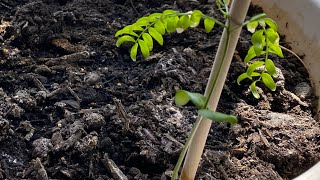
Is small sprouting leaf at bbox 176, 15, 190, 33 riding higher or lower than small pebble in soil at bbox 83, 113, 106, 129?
higher

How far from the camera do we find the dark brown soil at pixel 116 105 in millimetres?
921

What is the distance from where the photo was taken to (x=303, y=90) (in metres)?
1.10

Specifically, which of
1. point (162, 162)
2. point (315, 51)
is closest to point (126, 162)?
point (162, 162)

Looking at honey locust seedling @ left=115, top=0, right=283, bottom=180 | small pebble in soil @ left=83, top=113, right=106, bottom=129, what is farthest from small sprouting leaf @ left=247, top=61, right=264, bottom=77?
small pebble in soil @ left=83, top=113, right=106, bottom=129

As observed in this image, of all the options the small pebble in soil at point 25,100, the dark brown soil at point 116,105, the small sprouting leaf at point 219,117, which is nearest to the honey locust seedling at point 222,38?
the small sprouting leaf at point 219,117

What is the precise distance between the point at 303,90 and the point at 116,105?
398 millimetres

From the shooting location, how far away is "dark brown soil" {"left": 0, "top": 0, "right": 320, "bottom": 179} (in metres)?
0.92

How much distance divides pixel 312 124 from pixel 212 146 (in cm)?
21

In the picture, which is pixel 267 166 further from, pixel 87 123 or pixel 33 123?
pixel 33 123

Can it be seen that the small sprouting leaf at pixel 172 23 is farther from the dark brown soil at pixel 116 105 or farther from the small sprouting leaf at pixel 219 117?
the dark brown soil at pixel 116 105

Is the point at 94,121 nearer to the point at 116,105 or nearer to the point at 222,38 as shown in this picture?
the point at 116,105

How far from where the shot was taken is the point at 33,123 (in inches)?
39.1

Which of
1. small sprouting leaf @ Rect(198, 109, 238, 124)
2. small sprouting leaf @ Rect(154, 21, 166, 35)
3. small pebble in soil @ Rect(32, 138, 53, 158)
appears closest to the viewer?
small sprouting leaf @ Rect(198, 109, 238, 124)

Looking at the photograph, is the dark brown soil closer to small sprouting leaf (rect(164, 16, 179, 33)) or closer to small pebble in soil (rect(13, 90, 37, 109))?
small pebble in soil (rect(13, 90, 37, 109))
